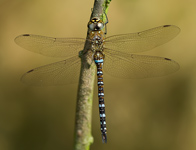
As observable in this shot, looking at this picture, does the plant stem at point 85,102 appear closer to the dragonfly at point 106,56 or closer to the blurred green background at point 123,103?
the dragonfly at point 106,56

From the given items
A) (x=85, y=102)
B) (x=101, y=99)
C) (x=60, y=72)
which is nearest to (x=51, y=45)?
(x=60, y=72)

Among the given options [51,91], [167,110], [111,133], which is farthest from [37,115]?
[167,110]

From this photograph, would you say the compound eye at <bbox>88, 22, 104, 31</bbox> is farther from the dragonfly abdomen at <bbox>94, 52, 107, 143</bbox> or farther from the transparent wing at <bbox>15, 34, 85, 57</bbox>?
the transparent wing at <bbox>15, 34, 85, 57</bbox>

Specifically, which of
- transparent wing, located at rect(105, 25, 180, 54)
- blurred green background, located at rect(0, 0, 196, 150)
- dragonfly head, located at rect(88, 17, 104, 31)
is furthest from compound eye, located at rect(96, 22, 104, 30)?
blurred green background, located at rect(0, 0, 196, 150)

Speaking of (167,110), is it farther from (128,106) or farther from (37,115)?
(37,115)

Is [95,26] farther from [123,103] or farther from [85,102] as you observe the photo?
[123,103]

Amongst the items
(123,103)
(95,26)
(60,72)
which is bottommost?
(123,103)

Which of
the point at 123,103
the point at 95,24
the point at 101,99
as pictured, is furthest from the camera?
the point at 123,103
